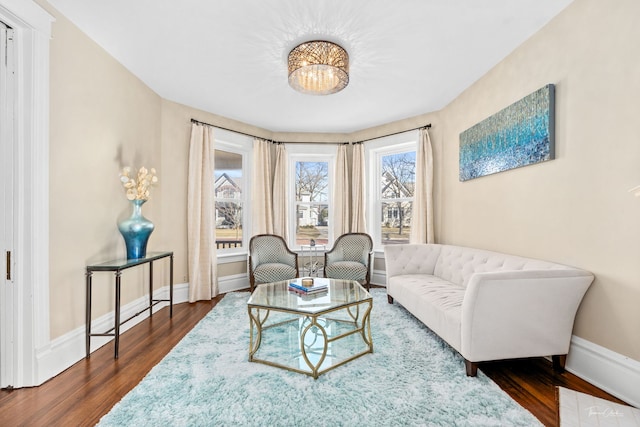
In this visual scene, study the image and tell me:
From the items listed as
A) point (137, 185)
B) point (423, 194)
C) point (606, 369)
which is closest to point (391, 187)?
point (423, 194)

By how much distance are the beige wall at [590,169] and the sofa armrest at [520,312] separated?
0.55 ft

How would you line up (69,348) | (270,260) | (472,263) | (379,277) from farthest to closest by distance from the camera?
(379,277)
(270,260)
(472,263)
(69,348)

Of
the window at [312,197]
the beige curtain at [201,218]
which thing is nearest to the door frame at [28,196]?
the beige curtain at [201,218]

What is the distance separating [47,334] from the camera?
81.9 inches

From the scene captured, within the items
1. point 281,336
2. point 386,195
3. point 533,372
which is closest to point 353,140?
point 386,195

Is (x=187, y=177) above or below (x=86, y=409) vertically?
above

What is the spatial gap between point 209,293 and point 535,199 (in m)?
3.75

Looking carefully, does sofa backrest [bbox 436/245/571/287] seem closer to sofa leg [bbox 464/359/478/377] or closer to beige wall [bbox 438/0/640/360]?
beige wall [bbox 438/0/640/360]

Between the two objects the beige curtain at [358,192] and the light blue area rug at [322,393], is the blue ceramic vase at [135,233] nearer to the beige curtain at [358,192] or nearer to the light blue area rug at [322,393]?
the light blue area rug at [322,393]

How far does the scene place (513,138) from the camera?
267 centimetres

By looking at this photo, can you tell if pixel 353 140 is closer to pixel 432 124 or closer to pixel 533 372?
pixel 432 124

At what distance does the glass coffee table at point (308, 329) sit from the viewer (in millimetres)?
2160

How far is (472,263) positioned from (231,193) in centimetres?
344

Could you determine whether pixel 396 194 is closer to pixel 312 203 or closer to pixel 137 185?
pixel 312 203
